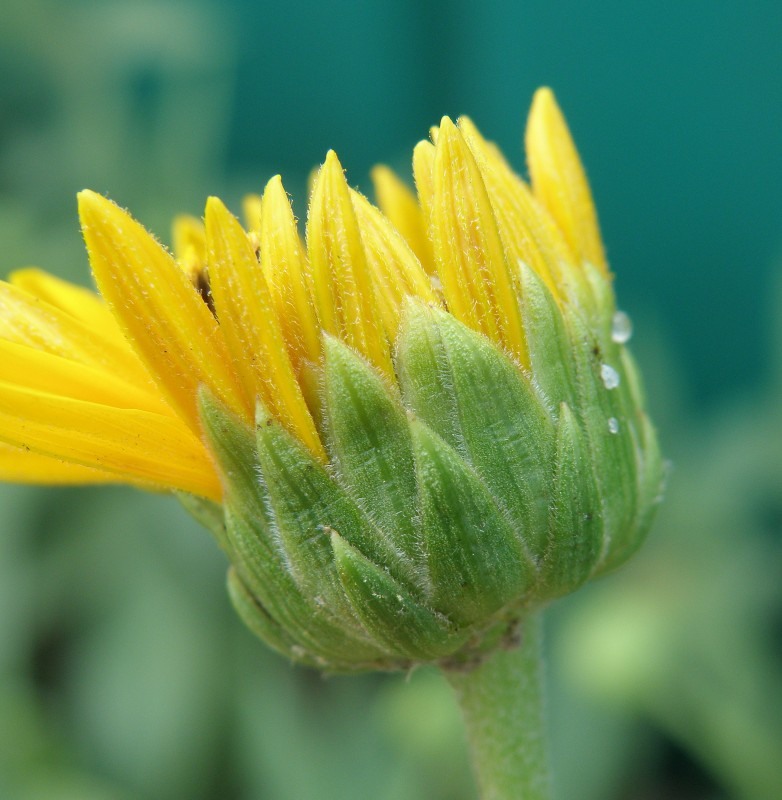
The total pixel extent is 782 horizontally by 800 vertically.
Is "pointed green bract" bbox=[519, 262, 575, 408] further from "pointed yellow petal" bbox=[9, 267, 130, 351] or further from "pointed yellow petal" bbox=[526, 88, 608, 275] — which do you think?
"pointed yellow petal" bbox=[9, 267, 130, 351]

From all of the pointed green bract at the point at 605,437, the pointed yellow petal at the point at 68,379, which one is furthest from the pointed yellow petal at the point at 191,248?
the pointed green bract at the point at 605,437

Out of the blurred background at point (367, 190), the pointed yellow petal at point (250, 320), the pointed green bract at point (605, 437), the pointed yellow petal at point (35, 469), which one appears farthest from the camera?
the blurred background at point (367, 190)

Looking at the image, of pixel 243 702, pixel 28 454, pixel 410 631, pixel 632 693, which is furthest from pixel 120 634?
pixel 410 631

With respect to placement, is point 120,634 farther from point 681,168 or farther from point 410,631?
point 681,168

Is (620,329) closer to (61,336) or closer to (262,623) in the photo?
(262,623)

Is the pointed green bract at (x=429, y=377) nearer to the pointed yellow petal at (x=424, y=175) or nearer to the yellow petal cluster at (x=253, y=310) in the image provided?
the yellow petal cluster at (x=253, y=310)

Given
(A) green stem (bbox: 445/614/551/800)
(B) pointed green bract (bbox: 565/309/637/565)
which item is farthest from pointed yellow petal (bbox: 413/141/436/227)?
(A) green stem (bbox: 445/614/551/800)

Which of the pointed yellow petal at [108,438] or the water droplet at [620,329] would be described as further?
the water droplet at [620,329]

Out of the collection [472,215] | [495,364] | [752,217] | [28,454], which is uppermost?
[472,215]
